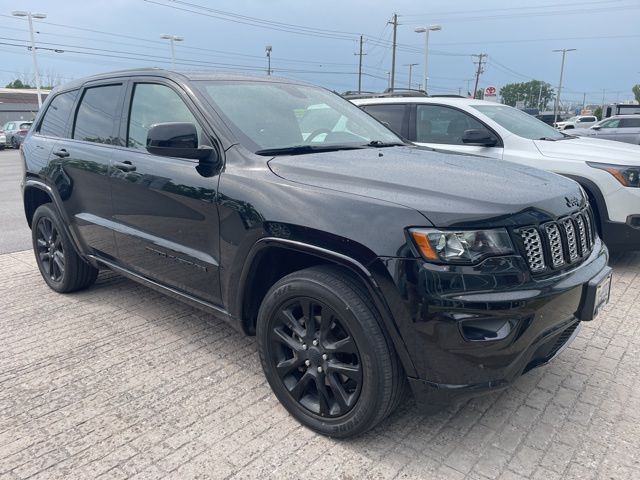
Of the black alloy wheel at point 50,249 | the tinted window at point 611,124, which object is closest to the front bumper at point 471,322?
the black alloy wheel at point 50,249

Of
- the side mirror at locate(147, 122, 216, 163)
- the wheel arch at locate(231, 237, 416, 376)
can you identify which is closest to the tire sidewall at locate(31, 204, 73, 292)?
the side mirror at locate(147, 122, 216, 163)

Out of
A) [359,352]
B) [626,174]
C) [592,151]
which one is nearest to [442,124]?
[592,151]

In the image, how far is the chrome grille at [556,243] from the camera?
239cm

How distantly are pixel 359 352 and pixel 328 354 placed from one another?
23 cm

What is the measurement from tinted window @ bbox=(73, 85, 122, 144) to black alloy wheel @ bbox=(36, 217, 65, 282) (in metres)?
0.93

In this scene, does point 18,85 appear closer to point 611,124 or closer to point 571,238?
point 611,124

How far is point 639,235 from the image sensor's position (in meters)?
5.12

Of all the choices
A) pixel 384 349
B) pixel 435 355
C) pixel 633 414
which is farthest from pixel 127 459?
pixel 633 414

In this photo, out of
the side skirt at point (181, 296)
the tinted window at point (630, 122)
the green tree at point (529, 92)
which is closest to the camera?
the side skirt at point (181, 296)

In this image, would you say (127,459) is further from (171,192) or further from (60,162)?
(60,162)

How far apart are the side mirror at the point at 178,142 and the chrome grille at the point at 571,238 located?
1.88m

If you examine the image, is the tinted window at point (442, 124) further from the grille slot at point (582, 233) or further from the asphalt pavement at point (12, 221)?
the asphalt pavement at point (12, 221)

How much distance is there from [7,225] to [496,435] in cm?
795

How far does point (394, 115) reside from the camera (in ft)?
22.0
